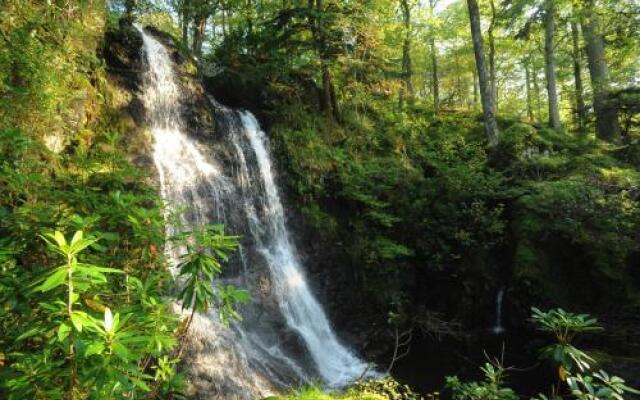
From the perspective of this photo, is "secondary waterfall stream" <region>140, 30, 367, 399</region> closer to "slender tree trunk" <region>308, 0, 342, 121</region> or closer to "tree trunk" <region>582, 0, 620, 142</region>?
"slender tree trunk" <region>308, 0, 342, 121</region>

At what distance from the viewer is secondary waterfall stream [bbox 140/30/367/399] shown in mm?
7016

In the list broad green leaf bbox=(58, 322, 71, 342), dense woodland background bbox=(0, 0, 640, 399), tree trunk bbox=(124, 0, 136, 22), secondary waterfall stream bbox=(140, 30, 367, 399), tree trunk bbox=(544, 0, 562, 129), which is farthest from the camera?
tree trunk bbox=(544, 0, 562, 129)

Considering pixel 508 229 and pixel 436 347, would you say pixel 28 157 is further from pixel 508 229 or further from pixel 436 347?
pixel 508 229

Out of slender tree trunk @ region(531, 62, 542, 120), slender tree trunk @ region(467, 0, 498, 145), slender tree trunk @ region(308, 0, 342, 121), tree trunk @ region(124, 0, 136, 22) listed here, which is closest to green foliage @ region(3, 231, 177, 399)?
slender tree trunk @ region(308, 0, 342, 121)

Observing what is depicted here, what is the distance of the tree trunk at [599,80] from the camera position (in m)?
12.8

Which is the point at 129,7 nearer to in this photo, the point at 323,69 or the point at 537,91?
the point at 323,69

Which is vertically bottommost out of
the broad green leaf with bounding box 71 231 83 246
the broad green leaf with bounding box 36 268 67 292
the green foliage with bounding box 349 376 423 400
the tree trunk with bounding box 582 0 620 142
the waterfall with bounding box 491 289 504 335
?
the waterfall with bounding box 491 289 504 335

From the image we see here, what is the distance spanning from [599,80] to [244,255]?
12327mm

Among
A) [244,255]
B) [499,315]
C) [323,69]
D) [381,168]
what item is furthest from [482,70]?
[244,255]

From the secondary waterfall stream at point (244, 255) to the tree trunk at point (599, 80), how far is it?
10828mm

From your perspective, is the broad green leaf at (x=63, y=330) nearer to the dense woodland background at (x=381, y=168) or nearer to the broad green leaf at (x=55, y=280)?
the broad green leaf at (x=55, y=280)

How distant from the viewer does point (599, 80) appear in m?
12.7

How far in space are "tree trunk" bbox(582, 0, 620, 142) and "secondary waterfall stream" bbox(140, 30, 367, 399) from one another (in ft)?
35.5

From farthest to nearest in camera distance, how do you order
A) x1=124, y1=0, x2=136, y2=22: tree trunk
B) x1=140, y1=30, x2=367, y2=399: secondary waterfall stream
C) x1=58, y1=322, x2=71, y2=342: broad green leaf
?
1. x1=124, y1=0, x2=136, y2=22: tree trunk
2. x1=140, y1=30, x2=367, y2=399: secondary waterfall stream
3. x1=58, y1=322, x2=71, y2=342: broad green leaf
